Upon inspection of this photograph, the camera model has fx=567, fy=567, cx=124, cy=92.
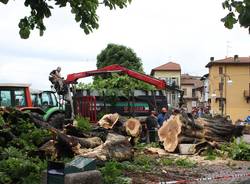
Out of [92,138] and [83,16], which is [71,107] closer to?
[92,138]

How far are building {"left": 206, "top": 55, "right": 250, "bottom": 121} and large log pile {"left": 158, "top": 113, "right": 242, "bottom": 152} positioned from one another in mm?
76922

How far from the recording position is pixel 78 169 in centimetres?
732

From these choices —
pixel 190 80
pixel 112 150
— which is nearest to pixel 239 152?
pixel 112 150

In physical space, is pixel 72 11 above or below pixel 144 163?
above

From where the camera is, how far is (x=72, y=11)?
652 centimetres

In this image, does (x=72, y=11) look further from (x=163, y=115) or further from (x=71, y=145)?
(x=163, y=115)

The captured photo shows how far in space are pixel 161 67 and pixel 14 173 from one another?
126 meters

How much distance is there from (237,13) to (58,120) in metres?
16.3

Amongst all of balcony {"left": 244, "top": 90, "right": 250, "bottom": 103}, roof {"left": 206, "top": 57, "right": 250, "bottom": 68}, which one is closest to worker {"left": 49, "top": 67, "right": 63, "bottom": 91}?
balcony {"left": 244, "top": 90, "right": 250, "bottom": 103}

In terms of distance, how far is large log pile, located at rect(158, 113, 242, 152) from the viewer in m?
17.3

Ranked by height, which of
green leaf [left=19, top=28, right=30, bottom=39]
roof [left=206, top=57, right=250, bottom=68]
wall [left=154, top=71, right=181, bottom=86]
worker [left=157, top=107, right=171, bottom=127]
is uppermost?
roof [left=206, top=57, right=250, bottom=68]

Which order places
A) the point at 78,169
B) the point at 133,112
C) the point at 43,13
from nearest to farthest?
the point at 43,13
the point at 78,169
the point at 133,112

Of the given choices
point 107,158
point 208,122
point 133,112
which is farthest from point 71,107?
point 107,158

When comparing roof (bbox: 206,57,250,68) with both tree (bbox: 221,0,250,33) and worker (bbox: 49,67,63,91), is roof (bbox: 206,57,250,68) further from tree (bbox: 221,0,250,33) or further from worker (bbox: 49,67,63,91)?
tree (bbox: 221,0,250,33)
